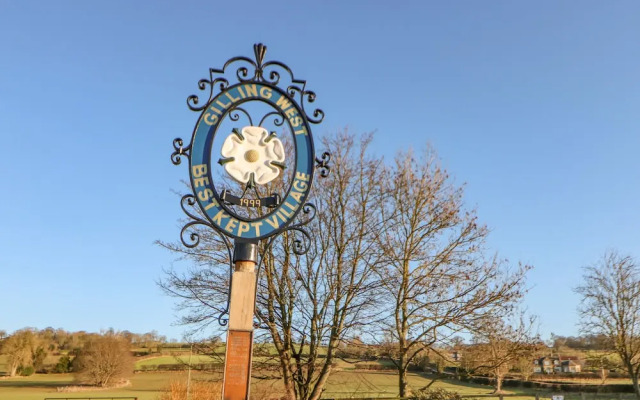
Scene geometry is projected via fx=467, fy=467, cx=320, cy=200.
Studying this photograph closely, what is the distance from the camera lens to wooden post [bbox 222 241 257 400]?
5.70m

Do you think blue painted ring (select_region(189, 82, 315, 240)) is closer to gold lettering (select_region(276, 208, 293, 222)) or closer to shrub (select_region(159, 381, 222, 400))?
gold lettering (select_region(276, 208, 293, 222))

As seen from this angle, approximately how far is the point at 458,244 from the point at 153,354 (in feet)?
173

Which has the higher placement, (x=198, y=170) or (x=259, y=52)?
(x=259, y=52)

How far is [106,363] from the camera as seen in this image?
48.2 m

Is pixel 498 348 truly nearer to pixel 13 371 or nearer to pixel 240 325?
pixel 240 325

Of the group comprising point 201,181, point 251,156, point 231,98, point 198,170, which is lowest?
point 201,181

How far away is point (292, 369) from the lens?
14195 millimetres

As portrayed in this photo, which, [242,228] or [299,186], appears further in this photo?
[299,186]

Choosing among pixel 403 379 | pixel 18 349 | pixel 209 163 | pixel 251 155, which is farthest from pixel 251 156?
pixel 18 349

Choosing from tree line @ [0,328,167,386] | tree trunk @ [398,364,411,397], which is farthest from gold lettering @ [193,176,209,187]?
tree line @ [0,328,167,386]

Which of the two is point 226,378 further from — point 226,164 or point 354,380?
point 354,380

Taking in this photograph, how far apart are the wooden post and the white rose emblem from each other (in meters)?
0.98

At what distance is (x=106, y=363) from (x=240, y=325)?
4955 cm

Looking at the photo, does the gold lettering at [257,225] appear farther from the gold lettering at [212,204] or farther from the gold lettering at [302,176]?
the gold lettering at [302,176]
